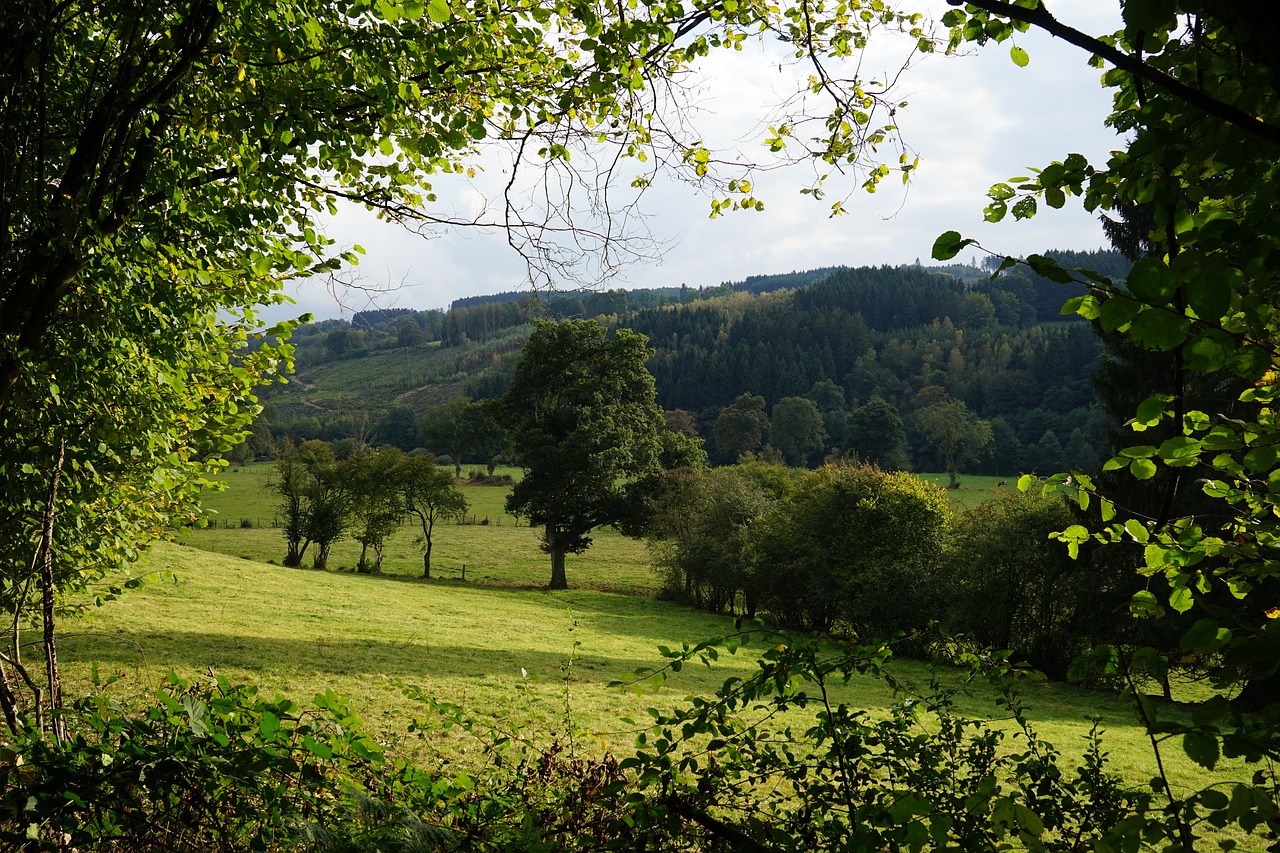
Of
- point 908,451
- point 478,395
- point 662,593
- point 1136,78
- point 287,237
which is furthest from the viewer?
point 478,395

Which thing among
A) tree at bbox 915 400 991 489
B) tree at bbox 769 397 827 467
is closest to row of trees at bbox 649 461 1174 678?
tree at bbox 769 397 827 467

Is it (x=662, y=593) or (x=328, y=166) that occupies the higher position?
(x=328, y=166)

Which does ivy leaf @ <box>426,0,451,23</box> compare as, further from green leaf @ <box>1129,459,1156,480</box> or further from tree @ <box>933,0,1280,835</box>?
green leaf @ <box>1129,459,1156,480</box>

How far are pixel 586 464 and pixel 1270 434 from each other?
30766 mm

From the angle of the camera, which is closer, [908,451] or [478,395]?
[908,451]

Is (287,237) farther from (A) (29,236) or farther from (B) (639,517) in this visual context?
(B) (639,517)

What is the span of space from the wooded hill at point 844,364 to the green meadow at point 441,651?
46.0m

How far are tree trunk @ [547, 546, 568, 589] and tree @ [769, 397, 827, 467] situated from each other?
51219mm

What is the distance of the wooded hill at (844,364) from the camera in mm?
83312

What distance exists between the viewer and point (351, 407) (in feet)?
389

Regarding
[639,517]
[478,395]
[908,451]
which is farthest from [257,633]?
[478,395]

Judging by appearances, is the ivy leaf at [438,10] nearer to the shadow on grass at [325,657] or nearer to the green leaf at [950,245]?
the green leaf at [950,245]

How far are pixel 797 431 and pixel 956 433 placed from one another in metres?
16.5

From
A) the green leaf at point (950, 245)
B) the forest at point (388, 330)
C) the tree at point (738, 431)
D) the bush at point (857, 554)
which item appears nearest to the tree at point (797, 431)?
the tree at point (738, 431)
